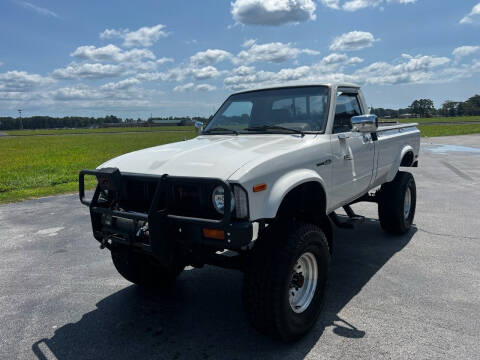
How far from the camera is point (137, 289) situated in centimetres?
408

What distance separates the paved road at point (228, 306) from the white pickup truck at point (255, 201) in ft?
1.07

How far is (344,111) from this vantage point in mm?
4363

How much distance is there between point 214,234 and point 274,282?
21.5 inches

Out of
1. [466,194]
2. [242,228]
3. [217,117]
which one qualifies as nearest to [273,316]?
→ [242,228]

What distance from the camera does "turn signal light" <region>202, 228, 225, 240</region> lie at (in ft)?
8.65

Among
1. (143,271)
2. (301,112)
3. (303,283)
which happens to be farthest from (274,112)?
(143,271)

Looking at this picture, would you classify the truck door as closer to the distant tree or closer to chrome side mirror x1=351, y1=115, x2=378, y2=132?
chrome side mirror x1=351, y1=115, x2=378, y2=132

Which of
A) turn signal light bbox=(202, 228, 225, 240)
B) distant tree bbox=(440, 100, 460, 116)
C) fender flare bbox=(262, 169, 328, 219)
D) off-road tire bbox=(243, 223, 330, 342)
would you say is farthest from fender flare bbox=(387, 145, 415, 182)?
distant tree bbox=(440, 100, 460, 116)

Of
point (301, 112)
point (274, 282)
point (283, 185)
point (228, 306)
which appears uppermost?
point (301, 112)

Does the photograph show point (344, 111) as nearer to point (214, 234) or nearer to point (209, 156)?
point (209, 156)

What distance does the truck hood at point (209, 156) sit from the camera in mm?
2863

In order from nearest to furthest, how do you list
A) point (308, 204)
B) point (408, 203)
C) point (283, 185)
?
point (283, 185)
point (308, 204)
point (408, 203)

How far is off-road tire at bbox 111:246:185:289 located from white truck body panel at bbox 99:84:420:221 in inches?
37.4

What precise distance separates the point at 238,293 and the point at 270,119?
1.83 meters
